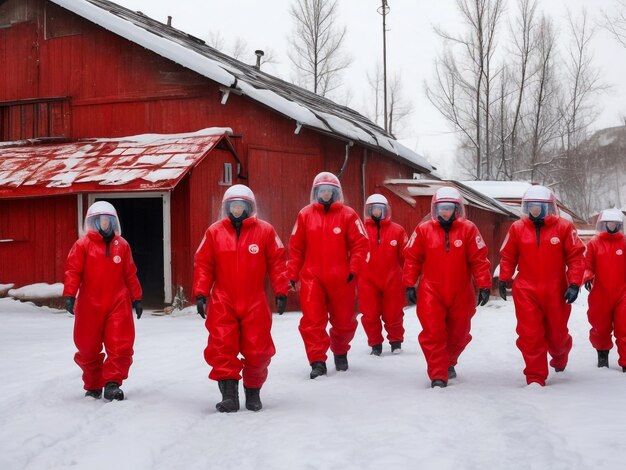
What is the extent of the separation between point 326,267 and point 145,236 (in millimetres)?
9857

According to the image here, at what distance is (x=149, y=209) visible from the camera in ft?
51.9

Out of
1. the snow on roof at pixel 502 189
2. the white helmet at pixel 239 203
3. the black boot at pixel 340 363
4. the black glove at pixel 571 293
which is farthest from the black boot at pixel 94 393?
the snow on roof at pixel 502 189

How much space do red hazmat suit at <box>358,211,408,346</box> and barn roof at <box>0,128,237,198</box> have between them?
12.8 ft

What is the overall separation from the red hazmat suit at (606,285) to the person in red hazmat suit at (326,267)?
2.48m

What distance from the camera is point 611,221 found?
7055 mm

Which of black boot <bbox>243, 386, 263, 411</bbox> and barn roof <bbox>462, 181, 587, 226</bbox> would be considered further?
barn roof <bbox>462, 181, 587, 226</bbox>

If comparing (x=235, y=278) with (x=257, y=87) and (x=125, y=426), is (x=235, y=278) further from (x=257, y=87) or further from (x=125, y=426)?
(x=257, y=87)

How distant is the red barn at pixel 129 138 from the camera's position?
38.6 feet

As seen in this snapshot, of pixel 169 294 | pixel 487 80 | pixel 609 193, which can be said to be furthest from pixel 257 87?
pixel 609 193

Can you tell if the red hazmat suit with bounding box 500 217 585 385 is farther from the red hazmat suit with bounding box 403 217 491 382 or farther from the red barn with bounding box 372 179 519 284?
the red barn with bounding box 372 179 519 284

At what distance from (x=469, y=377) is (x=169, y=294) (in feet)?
22.6

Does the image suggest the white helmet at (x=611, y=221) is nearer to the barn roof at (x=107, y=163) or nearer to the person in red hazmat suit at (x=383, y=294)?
the person in red hazmat suit at (x=383, y=294)

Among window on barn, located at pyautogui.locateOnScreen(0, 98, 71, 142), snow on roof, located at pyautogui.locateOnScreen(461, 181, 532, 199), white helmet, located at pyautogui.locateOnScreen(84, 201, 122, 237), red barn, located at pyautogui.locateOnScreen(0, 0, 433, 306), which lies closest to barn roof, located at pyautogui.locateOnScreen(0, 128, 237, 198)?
red barn, located at pyautogui.locateOnScreen(0, 0, 433, 306)

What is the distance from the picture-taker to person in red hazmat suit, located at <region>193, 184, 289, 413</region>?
527 centimetres
